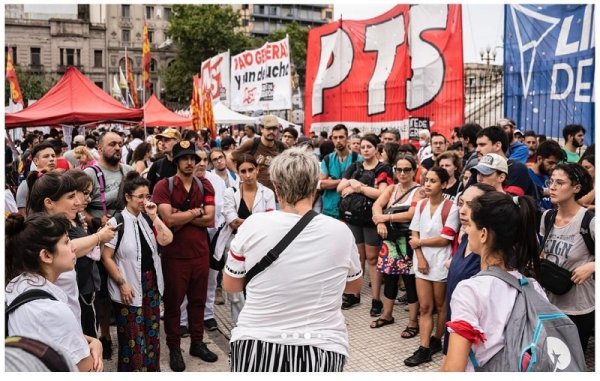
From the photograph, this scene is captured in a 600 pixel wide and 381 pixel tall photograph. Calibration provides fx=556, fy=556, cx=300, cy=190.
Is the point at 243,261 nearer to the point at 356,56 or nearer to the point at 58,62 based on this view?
the point at 356,56

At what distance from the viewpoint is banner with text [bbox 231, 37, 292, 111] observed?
13.3 meters

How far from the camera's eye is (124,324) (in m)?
3.95

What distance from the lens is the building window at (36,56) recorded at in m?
55.9

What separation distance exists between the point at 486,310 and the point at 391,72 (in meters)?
8.38

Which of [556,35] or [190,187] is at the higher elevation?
[556,35]

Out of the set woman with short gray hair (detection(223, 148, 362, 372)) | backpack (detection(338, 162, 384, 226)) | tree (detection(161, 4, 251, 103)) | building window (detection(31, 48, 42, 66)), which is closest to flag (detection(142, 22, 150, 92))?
backpack (detection(338, 162, 384, 226))

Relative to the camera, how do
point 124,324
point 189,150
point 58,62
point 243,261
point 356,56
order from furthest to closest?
1. point 58,62
2. point 356,56
3. point 189,150
4. point 124,324
5. point 243,261

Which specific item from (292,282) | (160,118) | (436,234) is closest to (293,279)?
(292,282)

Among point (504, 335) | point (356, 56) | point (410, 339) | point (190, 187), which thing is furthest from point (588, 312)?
point (356, 56)

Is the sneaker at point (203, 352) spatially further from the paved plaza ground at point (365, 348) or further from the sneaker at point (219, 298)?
the sneaker at point (219, 298)

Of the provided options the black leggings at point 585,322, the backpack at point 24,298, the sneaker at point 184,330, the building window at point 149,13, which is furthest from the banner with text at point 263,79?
the building window at point 149,13

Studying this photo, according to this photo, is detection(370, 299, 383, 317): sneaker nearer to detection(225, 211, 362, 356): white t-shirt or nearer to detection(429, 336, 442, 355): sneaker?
detection(429, 336, 442, 355): sneaker

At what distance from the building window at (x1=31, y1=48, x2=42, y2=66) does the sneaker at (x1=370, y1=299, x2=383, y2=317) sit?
193 ft

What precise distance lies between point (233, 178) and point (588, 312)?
4.10 metres
